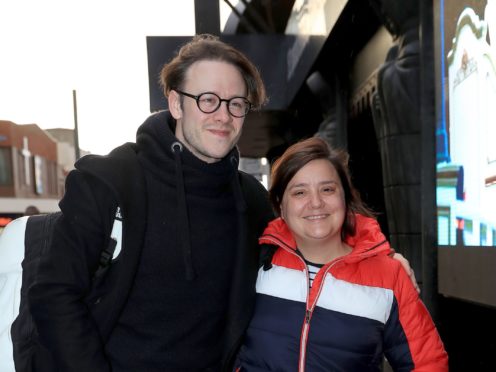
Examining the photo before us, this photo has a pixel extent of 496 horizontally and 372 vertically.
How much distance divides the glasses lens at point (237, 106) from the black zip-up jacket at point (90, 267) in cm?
44

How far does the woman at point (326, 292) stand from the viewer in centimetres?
192

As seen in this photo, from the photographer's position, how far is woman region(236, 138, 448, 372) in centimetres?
192

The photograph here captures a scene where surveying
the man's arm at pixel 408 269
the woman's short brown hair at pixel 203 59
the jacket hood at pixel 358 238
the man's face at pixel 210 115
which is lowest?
the man's arm at pixel 408 269

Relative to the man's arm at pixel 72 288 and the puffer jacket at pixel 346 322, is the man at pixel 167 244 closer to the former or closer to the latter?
the man's arm at pixel 72 288

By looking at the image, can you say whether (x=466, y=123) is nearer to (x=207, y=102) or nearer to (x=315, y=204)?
(x=315, y=204)

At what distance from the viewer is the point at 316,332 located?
1.96 m

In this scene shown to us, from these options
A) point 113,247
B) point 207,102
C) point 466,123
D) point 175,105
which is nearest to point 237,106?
point 207,102

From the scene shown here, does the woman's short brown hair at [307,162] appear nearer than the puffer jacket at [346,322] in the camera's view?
No

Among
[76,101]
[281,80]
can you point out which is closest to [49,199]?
[76,101]

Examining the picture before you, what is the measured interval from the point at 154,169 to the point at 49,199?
34018mm

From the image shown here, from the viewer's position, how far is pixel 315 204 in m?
2.10

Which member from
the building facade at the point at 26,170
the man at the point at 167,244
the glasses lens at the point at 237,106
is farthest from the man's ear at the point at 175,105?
the building facade at the point at 26,170

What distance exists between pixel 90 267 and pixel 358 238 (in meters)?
1.17

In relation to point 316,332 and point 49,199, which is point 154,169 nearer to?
point 316,332
